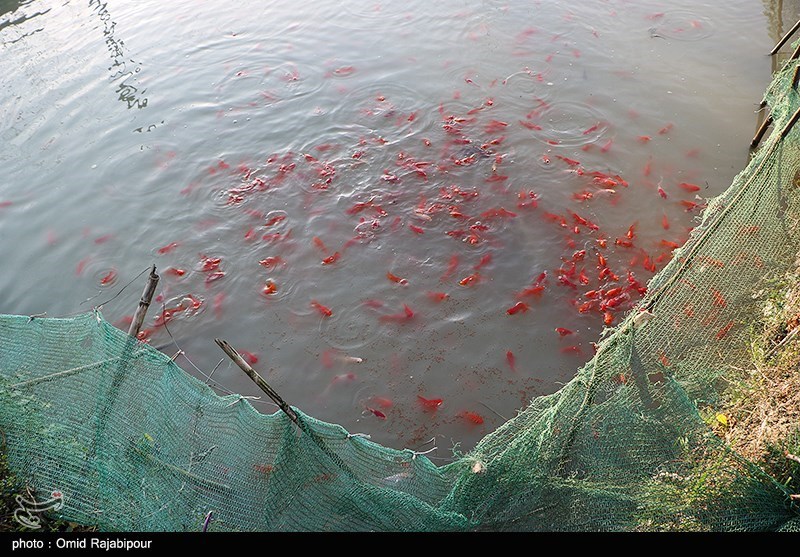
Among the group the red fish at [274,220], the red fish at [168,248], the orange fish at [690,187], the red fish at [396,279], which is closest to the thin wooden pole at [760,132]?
the orange fish at [690,187]

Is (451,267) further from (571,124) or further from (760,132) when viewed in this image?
(760,132)

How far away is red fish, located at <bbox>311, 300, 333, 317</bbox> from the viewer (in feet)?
25.1

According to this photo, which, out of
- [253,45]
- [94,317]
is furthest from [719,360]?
[253,45]

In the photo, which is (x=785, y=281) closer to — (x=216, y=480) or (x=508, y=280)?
(x=508, y=280)

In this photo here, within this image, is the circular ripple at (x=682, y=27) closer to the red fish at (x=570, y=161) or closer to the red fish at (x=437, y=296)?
the red fish at (x=570, y=161)

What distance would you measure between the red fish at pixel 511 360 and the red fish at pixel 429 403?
95cm

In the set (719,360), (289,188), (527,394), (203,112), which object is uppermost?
(203,112)

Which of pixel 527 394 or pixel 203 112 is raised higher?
pixel 203 112

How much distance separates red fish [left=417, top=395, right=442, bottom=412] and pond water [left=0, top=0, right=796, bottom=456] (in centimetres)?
3

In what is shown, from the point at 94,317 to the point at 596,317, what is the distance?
5.56 m

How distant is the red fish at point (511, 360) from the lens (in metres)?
6.78

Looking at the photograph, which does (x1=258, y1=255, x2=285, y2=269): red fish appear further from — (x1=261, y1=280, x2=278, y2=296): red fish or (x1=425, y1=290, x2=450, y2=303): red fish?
(x1=425, y1=290, x2=450, y2=303): red fish

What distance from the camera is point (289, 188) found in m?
9.53

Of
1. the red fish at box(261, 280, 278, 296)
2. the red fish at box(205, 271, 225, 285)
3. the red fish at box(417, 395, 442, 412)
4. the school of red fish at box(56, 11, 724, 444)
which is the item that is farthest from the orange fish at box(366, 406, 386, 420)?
the red fish at box(205, 271, 225, 285)
